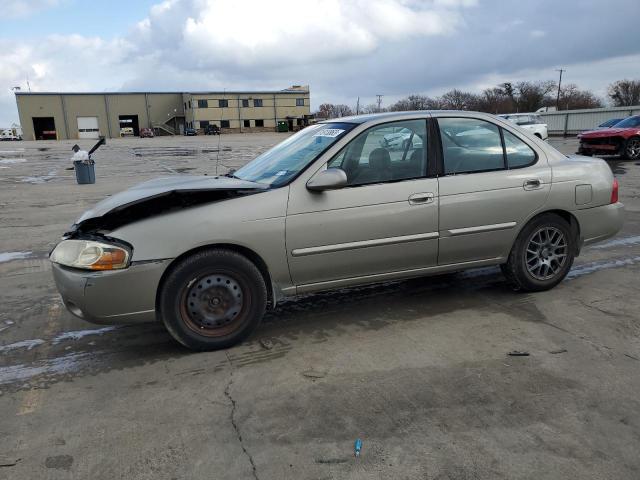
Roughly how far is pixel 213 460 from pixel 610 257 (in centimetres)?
532

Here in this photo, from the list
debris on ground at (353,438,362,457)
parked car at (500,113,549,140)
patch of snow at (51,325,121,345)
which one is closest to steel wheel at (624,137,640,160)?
parked car at (500,113,549,140)

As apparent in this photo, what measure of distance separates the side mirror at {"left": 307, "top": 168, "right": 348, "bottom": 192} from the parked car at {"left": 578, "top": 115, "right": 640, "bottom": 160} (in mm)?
17549

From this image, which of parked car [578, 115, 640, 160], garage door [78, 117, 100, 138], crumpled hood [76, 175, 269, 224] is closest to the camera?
crumpled hood [76, 175, 269, 224]

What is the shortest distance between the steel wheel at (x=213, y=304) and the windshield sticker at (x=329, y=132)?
146 centimetres

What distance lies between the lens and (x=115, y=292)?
3537 mm

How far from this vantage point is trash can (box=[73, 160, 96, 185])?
1533 centimetres

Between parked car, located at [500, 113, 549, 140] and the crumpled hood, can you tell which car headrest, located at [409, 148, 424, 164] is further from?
parked car, located at [500, 113, 549, 140]

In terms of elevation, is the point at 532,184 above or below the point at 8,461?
above

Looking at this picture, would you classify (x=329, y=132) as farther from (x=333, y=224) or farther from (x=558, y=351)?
(x=558, y=351)

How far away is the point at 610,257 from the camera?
6.14 meters

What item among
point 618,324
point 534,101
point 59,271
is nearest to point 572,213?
point 618,324

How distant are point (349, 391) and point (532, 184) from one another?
102 inches

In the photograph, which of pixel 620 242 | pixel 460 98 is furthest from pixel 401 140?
pixel 460 98

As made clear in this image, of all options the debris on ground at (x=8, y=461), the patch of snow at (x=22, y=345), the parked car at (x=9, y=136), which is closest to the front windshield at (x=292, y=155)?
the patch of snow at (x=22, y=345)
